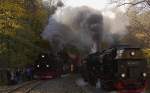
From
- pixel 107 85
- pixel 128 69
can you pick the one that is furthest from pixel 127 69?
pixel 107 85

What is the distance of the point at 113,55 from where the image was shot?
2664 centimetres

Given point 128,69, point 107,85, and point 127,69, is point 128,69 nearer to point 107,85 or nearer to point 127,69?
point 127,69

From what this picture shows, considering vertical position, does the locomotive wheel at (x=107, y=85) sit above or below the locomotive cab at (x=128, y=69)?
below

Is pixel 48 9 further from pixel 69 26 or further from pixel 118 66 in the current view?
pixel 118 66

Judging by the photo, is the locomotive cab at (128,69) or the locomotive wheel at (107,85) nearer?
the locomotive cab at (128,69)

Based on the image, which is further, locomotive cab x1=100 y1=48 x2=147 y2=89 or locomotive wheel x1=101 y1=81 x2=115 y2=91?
locomotive wheel x1=101 y1=81 x2=115 y2=91

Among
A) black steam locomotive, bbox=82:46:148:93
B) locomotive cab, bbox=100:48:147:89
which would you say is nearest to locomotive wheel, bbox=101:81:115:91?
black steam locomotive, bbox=82:46:148:93

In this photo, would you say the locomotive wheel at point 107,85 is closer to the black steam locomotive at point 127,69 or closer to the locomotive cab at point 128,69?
the black steam locomotive at point 127,69

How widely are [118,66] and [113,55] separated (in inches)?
38.7

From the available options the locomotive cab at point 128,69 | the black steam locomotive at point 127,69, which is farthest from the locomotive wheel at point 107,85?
the locomotive cab at point 128,69

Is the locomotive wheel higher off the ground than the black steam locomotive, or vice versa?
the black steam locomotive

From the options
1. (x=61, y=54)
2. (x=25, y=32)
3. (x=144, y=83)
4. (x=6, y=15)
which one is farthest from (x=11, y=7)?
(x=61, y=54)

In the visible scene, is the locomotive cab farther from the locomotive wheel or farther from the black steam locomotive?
the locomotive wheel

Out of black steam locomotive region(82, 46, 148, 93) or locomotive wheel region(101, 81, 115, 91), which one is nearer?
black steam locomotive region(82, 46, 148, 93)
